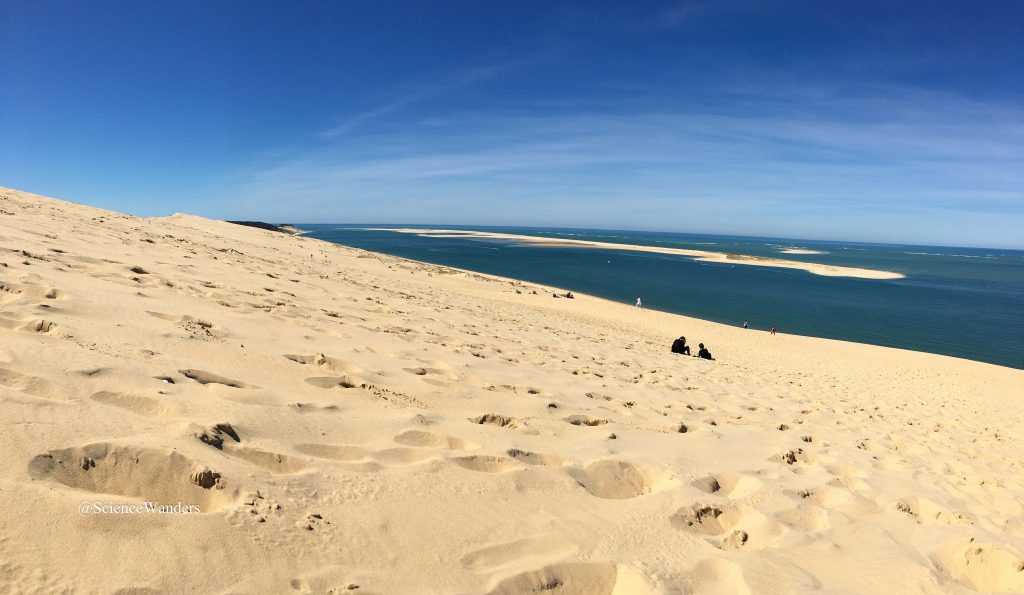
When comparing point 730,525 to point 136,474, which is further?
point 730,525

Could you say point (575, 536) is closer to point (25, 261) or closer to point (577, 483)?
point (577, 483)

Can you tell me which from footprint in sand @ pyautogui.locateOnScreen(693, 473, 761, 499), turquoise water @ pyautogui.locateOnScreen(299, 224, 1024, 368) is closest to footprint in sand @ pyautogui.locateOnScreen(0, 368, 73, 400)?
footprint in sand @ pyautogui.locateOnScreen(693, 473, 761, 499)

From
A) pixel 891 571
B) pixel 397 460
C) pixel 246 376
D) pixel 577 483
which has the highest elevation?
pixel 246 376

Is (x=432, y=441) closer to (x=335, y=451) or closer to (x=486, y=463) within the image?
(x=486, y=463)

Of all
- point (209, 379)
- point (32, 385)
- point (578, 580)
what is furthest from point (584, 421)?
point (32, 385)

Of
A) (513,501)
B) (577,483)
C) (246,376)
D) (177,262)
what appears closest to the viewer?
(513,501)

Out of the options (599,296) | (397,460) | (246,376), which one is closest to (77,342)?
(246,376)

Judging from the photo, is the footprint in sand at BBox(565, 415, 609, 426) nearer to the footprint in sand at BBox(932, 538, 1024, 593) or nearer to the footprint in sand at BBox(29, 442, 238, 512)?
the footprint in sand at BBox(932, 538, 1024, 593)

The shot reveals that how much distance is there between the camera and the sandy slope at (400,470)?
2496 millimetres

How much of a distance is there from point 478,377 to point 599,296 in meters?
32.6

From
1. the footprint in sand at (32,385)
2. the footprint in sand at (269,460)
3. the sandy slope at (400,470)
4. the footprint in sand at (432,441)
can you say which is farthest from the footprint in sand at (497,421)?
the footprint in sand at (32,385)

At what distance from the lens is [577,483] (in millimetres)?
3975

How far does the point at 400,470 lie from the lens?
355 cm

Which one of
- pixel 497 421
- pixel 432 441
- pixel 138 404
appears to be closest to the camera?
pixel 138 404
